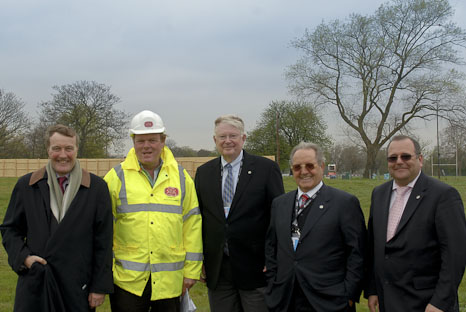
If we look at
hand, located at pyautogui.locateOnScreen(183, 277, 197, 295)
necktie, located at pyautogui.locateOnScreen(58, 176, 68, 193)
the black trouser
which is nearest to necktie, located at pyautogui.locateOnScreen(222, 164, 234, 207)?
hand, located at pyautogui.locateOnScreen(183, 277, 197, 295)

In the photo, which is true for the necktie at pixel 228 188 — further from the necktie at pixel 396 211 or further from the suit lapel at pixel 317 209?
the necktie at pixel 396 211

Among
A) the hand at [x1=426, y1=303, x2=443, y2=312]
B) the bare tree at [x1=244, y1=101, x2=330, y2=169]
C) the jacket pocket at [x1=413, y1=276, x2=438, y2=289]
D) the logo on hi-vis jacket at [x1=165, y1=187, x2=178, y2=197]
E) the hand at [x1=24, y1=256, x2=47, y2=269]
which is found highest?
the bare tree at [x1=244, y1=101, x2=330, y2=169]

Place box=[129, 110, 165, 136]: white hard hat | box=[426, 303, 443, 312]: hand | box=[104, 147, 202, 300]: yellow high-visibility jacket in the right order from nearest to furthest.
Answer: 1. box=[426, 303, 443, 312]: hand
2. box=[104, 147, 202, 300]: yellow high-visibility jacket
3. box=[129, 110, 165, 136]: white hard hat

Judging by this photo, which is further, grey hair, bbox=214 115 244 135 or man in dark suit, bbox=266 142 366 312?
grey hair, bbox=214 115 244 135

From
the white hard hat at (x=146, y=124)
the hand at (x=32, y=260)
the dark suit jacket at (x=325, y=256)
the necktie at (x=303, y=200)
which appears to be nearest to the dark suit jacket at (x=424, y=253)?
the dark suit jacket at (x=325, y=256)

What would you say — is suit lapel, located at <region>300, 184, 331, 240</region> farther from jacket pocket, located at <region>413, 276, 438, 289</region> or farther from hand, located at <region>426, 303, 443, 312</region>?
hand, located at <region>426, 303, 443, 312</region>

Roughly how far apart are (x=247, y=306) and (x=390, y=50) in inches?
1409

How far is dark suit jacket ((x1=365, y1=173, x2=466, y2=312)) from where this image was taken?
2982 mm

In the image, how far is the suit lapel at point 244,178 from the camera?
4.01m

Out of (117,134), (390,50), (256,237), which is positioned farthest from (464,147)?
(256,237)

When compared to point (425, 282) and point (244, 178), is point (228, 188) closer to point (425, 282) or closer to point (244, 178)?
point (244, 178)

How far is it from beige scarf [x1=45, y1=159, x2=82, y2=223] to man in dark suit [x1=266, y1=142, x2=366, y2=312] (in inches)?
67.9

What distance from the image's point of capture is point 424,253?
311 centimetres

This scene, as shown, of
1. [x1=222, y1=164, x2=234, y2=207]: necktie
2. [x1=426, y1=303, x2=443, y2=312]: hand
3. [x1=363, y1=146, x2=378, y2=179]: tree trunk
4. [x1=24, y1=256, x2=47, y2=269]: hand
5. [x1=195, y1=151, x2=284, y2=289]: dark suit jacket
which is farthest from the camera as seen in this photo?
[x1=363, y1=146, x2=378, y2=179]: tree trunk
